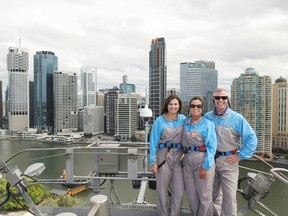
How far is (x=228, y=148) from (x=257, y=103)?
1468 inches

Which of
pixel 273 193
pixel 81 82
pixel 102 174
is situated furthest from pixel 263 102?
pixel 81 82

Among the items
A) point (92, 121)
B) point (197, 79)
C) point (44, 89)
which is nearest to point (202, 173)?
point (92, 121)

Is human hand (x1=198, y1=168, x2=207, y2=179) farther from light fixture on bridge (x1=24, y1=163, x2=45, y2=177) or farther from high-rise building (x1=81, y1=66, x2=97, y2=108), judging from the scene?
high-rise building (x1=81, y1=66, x2=97, y2=108)

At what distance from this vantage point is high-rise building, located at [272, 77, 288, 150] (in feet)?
121

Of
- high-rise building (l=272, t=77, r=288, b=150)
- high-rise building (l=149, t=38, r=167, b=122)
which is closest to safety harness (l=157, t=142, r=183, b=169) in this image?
high-rise building (l=272, t=77, r=288, b=150)

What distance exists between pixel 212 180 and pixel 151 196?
14.5m

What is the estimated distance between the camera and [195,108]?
2084 mm

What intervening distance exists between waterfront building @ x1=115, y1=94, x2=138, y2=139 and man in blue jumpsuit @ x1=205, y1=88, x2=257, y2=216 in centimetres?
4995

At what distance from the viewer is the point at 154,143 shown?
2.12 m

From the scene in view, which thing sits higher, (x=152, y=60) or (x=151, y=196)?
(x=152, y=60)

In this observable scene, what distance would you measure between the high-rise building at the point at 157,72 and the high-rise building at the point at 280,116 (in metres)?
25.6

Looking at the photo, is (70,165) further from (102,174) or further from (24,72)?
(24,72)

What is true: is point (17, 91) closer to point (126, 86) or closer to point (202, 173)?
point (126, 86)

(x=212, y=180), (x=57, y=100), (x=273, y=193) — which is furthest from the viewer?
(x=57, y=100)
